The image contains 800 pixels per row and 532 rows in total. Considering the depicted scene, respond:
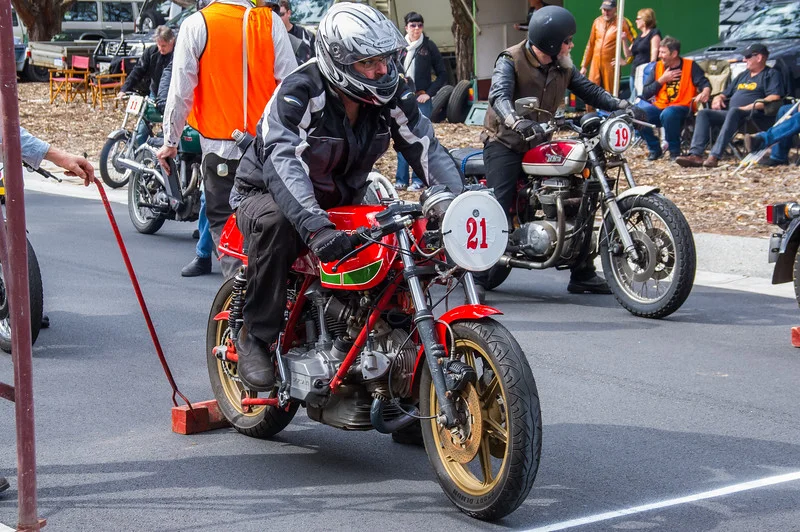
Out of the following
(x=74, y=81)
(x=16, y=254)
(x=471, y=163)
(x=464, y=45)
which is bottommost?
(x=471, y=163)

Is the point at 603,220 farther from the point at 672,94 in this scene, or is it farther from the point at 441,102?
the point at 441,102

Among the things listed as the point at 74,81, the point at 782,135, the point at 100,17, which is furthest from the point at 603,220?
the point at 100,17

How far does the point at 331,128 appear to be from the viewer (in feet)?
16.6

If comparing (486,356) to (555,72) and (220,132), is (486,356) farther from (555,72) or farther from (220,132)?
(555,72)

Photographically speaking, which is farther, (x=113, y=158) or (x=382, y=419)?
(x=113, y=158)

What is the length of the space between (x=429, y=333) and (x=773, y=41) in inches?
520

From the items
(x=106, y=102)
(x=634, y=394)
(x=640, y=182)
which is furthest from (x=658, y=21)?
(x=634, y=394)

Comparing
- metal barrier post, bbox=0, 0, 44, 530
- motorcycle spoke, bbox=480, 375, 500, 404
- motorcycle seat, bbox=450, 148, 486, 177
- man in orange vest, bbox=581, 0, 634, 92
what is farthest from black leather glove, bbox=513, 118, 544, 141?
man in orange vest, bbox=581, 0, 634, 92

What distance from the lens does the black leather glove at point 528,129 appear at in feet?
27.0

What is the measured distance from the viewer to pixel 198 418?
5.84 metres

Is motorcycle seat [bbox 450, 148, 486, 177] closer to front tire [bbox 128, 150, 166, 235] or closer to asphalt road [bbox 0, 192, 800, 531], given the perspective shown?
asphalt road [bbox 0, 192, 800, 531]

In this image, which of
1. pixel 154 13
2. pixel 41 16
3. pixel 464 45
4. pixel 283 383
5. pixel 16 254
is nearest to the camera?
pixel 16 254

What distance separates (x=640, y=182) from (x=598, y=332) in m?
6.57

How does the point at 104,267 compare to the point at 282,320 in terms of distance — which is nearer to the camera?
the point at 282,320
